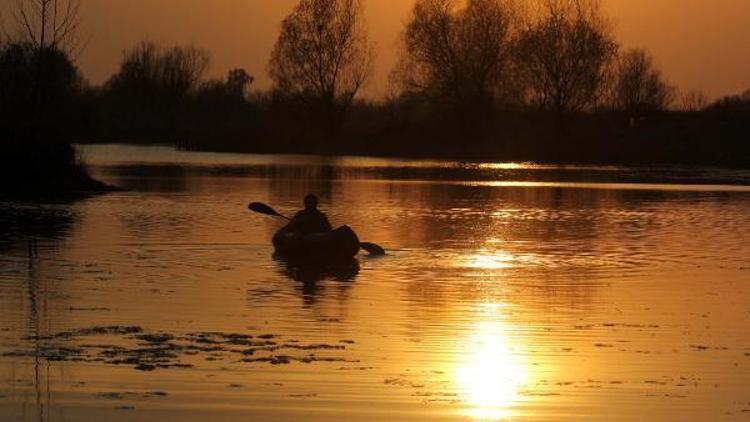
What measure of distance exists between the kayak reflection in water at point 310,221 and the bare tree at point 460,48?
65000 millimetres

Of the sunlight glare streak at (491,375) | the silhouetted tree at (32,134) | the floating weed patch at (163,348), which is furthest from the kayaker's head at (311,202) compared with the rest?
the silhouetted tree at (32,134)

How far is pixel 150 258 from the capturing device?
23406mm

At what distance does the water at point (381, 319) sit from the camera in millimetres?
11305

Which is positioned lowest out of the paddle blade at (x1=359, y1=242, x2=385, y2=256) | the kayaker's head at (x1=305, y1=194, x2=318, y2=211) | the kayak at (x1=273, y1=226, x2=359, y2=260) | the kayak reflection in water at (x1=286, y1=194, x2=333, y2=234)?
the paddle blade at (x1=359, y1=242, x2=385, y2=256)

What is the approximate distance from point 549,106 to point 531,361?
76283 mm

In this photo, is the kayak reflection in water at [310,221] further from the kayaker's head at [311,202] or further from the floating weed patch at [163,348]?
the floating weed patch at [163,348]

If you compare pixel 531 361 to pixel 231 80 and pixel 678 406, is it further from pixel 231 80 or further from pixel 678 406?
pixel 231 80

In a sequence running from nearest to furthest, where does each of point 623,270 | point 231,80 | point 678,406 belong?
point 678,406 < point 623,270 < point 231,80

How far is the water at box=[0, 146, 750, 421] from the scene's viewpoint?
1130cm

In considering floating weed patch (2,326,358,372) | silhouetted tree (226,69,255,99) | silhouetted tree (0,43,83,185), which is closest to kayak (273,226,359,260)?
floating weed patch (2,326,358,372)

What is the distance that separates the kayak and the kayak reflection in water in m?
0.33

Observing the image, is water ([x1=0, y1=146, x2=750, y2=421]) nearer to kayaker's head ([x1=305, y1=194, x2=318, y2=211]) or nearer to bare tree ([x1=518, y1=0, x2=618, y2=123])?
kayaker's head ([x1=305, y1=194, x2=318, y2=211])

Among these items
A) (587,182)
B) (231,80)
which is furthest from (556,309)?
(231,80)

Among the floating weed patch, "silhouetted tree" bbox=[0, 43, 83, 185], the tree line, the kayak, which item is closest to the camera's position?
the floating weed patch
